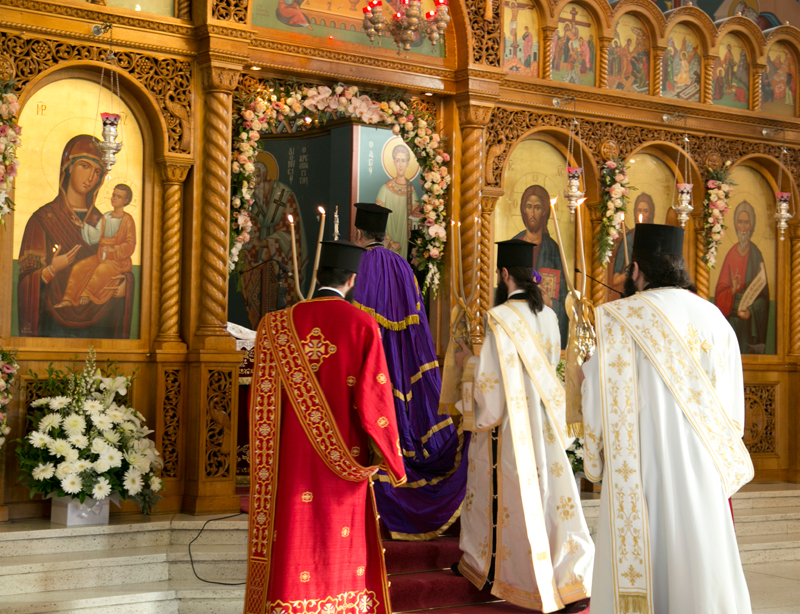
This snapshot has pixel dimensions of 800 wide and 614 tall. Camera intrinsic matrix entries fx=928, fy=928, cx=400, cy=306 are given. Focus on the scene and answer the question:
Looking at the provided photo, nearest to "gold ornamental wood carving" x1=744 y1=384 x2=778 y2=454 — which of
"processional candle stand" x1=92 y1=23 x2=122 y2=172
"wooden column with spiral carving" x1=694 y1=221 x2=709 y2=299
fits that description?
"wooden column with spiral carving" x1=694 y1=221 x2=709 y2=299

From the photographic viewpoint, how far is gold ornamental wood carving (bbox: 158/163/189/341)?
768cm

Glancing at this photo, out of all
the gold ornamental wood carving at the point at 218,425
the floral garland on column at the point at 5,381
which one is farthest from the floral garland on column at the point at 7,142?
the gold ornamental wood carving at the point at 218,425

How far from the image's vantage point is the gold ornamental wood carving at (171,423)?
7.57 meters

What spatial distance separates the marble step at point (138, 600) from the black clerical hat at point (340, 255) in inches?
101

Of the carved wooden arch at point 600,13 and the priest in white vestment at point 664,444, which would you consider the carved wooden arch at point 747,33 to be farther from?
the priest in white vestment at point 664,444

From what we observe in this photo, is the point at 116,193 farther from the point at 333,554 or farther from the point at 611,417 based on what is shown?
the point at 611,417

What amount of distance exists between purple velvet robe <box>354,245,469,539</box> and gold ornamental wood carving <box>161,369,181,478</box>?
1731 millimetres

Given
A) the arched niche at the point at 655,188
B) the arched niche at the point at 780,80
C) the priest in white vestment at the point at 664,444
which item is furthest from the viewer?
the arched niche at the point at 780,80

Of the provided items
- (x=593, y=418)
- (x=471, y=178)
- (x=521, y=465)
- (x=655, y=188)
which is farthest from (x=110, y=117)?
(x=655, y=188)

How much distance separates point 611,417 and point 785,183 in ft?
24.8

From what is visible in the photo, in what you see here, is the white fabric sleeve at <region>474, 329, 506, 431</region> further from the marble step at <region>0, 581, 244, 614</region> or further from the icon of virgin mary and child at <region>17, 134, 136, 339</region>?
the icon of virgin mary and child at <region>17, 134, 136, 339</region>

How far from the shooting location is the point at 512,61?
31.1 feet

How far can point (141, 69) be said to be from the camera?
25.1 feet

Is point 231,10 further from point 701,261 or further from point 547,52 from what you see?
point 701,261
